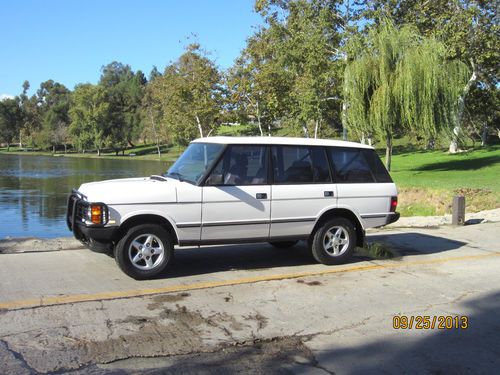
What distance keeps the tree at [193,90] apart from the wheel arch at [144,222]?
3957 cm

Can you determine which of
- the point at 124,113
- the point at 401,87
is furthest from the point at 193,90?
the point at 124,113

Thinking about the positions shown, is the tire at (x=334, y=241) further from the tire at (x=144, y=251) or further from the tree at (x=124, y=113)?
the tree at (x=124, y=113)

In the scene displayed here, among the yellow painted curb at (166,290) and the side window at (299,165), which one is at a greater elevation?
the side window at (299,165)

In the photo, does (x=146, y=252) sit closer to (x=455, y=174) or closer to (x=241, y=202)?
(x=241, y=202)

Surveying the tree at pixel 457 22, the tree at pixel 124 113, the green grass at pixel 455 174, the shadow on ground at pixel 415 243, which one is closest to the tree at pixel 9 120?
the tree at pixel 124 113

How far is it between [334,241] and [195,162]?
96.2 inches

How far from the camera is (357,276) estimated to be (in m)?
7.34

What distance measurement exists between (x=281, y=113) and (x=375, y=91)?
58.5 feet

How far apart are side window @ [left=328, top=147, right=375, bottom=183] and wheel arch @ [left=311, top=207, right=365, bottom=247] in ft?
1.51

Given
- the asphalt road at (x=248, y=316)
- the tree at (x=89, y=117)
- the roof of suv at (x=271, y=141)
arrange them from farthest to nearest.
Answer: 1. the tree at (x=89, y=117)
2. the roof of suv at (x=271, y=141)
3. the asphalt road at (x=248, y=316)

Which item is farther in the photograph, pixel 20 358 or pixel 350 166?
pixel 350 166

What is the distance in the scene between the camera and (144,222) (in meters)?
6.67

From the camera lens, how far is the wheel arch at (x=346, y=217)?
25.7ft

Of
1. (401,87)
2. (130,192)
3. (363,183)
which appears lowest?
(130,192)
